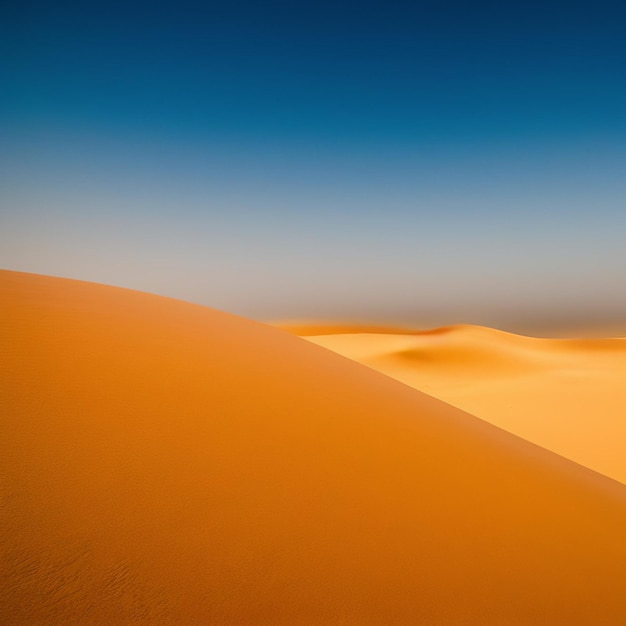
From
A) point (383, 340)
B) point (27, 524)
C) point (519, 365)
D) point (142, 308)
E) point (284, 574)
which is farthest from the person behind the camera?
point (383, 340)

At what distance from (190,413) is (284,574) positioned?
3.61ft

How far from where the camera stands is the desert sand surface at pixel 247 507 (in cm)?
129

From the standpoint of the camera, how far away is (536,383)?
13227mm

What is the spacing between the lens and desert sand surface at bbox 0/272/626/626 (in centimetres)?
129

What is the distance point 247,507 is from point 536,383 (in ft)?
44.9

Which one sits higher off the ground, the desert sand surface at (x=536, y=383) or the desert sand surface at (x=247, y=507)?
the desert sand surface at (x=247, y=507)

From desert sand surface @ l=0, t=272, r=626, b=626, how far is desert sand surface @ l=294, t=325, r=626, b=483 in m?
5.45

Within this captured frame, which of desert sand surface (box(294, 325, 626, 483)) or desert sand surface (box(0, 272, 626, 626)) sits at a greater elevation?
desert sand surface (box(0, 272, 626, 626))

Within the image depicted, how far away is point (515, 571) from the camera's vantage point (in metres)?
1.77

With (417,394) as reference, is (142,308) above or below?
above

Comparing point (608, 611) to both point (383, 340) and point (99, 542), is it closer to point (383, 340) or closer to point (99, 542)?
point (99, 542)

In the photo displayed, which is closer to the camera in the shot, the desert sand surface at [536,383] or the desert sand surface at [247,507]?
the desert sand surface at [247,507]

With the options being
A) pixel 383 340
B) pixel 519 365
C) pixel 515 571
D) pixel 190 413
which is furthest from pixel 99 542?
pixel 383 340

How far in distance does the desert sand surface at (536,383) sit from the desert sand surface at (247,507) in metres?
5.45
